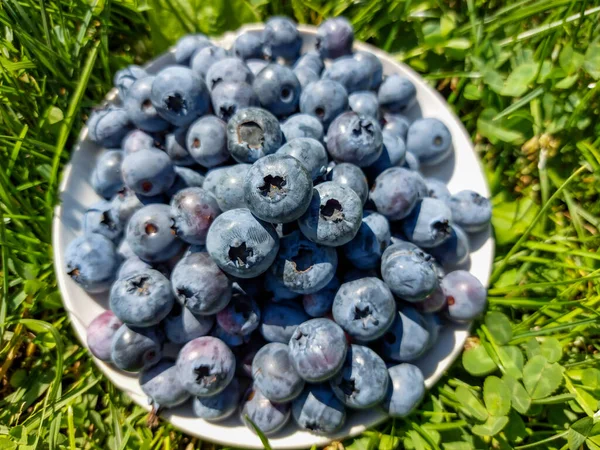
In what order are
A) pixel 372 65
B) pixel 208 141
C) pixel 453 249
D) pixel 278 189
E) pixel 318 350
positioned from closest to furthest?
pixel 278 189 → pixel 318 350 → pixel 208 141 → pixel 453 249 → pixel 372 65

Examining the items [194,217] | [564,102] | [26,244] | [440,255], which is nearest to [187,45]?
[194,217]

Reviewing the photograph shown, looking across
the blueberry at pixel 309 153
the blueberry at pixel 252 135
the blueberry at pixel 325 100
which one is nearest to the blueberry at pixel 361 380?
the blueberry at pixel 309 153

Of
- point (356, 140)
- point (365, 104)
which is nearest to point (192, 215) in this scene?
point (356, 140)

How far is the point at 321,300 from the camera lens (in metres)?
1.50

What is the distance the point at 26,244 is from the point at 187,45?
1.09 m

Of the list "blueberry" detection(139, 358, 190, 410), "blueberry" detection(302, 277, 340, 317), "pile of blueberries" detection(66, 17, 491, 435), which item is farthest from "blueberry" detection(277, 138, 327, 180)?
"blueberry" detection(139, 358, 190, 410)

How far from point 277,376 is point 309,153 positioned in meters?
0.69

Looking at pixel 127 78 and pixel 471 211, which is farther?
pixel 127 78

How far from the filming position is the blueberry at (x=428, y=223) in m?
1.61

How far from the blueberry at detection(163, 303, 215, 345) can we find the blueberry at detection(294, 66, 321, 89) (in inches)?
37.8

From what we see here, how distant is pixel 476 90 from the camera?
2209 millimetres

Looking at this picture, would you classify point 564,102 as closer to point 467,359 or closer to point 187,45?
point 467,359

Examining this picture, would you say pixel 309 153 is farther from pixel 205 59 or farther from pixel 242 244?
pixel 205 59

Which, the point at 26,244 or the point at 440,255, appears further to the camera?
the point at 26,244
